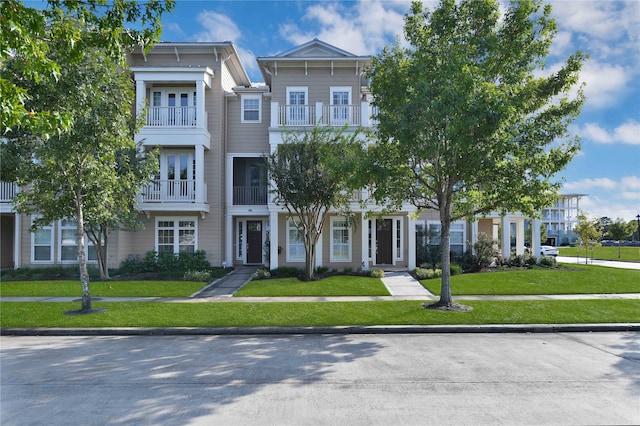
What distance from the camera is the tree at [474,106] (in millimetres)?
9164

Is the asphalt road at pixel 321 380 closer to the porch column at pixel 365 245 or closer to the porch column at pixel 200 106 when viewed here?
the porch column at pixel 365 245

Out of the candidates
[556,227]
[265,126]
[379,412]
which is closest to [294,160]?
[265,126]

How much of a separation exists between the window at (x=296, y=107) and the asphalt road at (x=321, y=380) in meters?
12.6

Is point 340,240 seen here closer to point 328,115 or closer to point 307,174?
point 307,174

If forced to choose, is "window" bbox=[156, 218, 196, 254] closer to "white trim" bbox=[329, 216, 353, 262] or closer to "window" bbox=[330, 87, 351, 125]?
"white trim" bbox=[329, 216, 353, 262]

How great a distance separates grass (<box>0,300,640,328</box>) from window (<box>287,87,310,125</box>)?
1011 cm

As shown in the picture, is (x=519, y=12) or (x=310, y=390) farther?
(x=519, y=12)

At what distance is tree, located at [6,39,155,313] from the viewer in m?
9.09

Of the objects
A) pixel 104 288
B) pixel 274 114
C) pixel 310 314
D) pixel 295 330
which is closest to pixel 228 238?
pixel 274 114

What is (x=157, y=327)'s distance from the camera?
9.08 meters

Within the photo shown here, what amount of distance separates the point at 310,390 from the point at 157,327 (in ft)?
→ 16.6

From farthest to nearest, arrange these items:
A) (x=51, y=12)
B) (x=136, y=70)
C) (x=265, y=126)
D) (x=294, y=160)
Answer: (x=265, y=126)
(x=136, y=70)
(x=294, y=160)
(x=51, y=12)

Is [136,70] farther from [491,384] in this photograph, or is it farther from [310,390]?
[491,384]

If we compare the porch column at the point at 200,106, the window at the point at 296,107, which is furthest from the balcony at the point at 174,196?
the window at the point at 296,107
